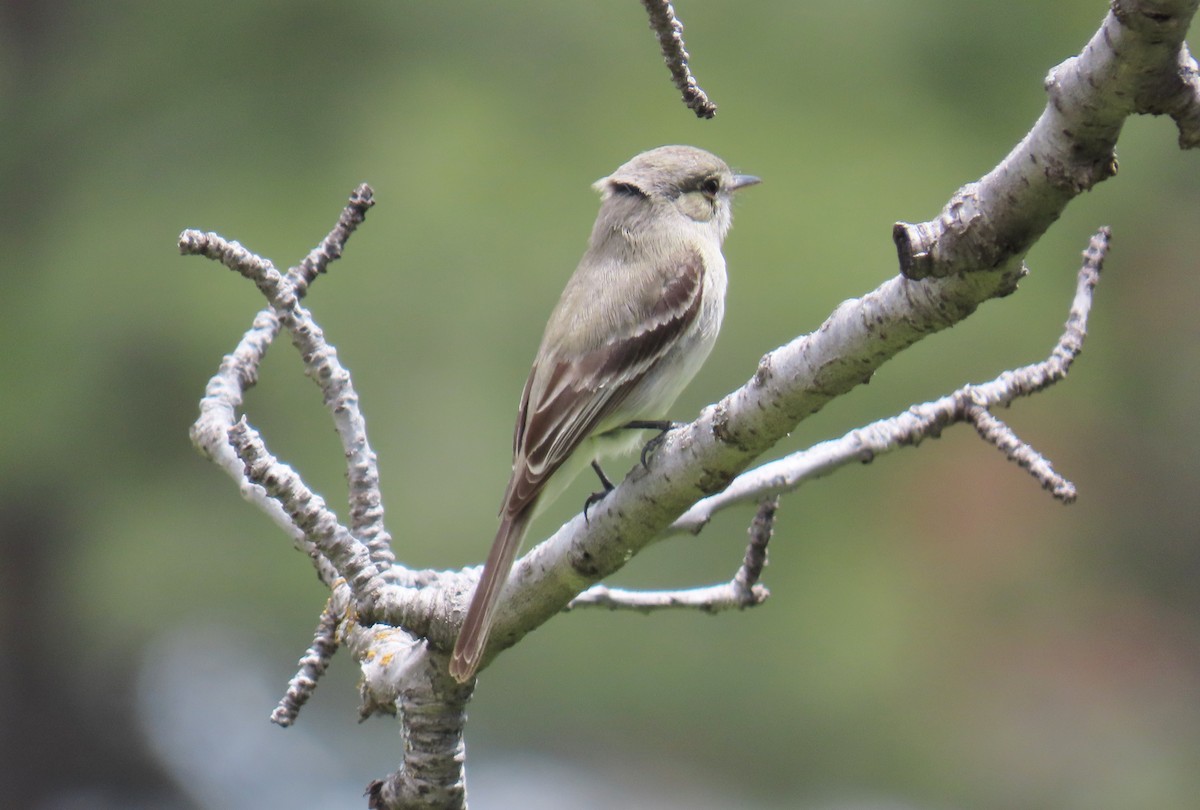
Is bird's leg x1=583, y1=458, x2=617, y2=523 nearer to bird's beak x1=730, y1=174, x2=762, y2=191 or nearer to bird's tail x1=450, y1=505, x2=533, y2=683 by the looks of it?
bird's tail x1=450, y1=505, x2=533, y2=683

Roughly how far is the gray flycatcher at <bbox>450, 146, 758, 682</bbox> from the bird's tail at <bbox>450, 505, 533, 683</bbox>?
0.09 metres

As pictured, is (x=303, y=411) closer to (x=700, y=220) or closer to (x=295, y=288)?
(x=700, y=220)

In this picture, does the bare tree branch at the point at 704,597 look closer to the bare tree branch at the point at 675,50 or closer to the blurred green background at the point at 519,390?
the bare tree branch at the point at 675,50

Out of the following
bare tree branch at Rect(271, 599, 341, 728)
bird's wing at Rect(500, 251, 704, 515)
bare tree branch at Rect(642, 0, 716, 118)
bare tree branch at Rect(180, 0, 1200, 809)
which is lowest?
bare tree branch at Rect(271, 599, 341, 728)

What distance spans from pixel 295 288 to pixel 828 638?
12.0 feet

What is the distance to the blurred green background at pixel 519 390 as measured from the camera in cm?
586

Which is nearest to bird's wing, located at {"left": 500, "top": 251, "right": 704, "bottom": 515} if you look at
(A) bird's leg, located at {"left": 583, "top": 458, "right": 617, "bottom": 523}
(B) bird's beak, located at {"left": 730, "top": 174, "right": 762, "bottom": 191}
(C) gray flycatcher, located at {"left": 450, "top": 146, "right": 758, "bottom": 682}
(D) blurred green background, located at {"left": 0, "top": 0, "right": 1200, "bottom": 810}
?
(C) gray flycatcher, located at {"left": 450, "top": 146, "right": 758, "bottom": 682}

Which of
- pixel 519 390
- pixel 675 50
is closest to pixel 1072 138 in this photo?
pixel 675 50

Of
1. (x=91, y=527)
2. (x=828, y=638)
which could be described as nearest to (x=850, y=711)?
(x=828, y=638)

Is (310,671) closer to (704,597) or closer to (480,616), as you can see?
(480,616)

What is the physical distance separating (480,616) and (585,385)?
3.14ft

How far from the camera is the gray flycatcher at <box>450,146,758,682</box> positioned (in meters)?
3.11

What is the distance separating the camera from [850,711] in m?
5.99

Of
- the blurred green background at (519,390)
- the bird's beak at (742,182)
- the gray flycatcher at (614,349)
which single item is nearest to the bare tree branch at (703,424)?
the gray flycatcher at (614,349)
